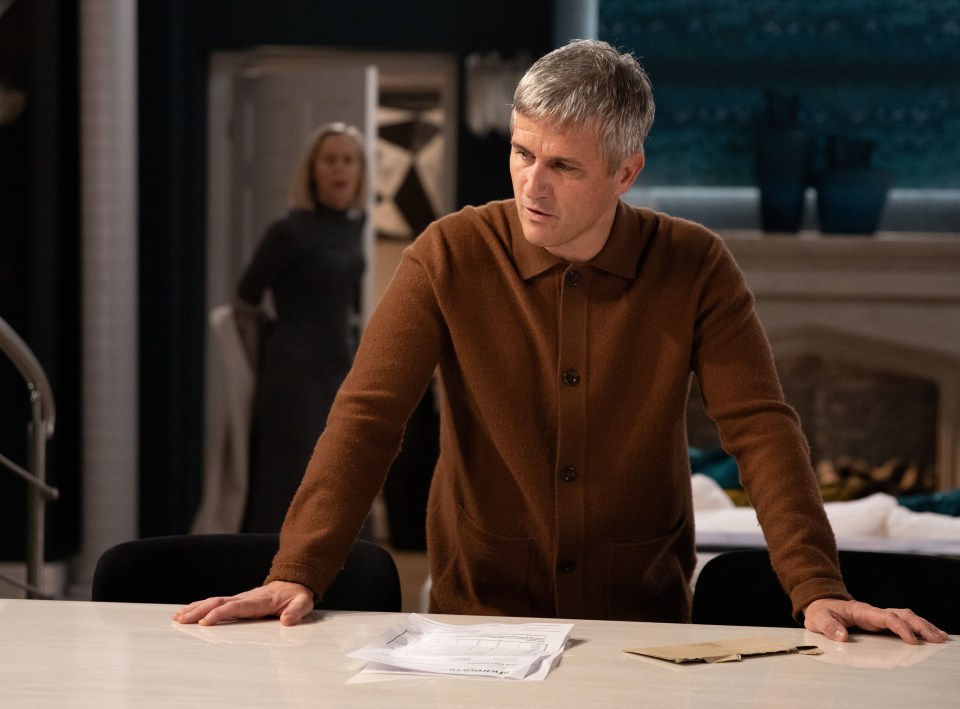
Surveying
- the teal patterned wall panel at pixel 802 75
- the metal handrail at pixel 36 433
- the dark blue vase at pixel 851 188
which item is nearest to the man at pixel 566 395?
the metal handrail at pixel 36 433

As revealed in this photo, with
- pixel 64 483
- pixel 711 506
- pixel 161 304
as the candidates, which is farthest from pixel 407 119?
pixel 711 506

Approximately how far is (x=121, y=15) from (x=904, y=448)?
149 inches

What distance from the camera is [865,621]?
165 cm

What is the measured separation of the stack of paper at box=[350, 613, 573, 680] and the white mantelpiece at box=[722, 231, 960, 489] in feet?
13.2

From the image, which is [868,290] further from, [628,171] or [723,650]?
[723,650]

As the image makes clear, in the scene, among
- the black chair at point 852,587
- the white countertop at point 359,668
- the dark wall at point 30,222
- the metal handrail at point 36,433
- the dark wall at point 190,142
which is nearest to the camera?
the white countertop at point 359,668

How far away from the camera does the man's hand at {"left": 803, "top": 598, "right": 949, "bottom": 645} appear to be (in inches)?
64.3

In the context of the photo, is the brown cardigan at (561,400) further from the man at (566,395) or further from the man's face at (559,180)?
the man's face at (559,180)

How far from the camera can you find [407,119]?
6.90 metres

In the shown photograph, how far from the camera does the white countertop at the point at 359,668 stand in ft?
4.55

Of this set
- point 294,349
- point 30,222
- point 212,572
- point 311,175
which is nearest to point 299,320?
point 294,349

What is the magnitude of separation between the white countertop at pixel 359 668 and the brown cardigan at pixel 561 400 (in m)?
0.20

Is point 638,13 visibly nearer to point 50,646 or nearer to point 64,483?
point 64,483

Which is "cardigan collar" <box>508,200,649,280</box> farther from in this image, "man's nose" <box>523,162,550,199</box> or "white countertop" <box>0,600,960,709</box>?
"white countertop" <box>0,600,960,709</box>
